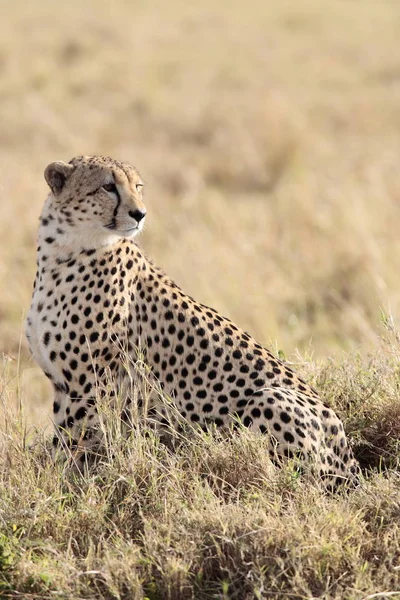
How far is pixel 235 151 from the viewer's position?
10.6m

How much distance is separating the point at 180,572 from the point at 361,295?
4444mm

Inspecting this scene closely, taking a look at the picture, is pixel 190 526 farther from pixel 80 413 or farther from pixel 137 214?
pixel 137 214

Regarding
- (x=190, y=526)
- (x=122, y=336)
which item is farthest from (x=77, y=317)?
(x=190, y=526)

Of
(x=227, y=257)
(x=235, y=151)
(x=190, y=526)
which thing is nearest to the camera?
(x=190, y=526)

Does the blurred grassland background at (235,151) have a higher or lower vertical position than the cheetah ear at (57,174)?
higher

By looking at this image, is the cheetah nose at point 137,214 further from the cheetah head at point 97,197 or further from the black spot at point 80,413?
the black spot at point 80,413

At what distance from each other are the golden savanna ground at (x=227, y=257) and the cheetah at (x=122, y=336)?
0.17 m

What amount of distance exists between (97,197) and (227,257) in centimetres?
398

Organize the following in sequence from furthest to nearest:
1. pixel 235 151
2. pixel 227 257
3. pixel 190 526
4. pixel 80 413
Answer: pixel 235 151
pixel 227 257
pixel 80 413
pixel 190 526

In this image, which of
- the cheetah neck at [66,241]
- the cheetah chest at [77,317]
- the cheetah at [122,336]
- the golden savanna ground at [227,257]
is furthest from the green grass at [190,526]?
the cheetah neck at [66,241]

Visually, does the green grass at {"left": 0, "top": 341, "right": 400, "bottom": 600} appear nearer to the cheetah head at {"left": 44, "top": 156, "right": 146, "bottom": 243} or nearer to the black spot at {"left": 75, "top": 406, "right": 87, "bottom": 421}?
the black spot at {"left": 75, "top": 406, "right": 87, "bottom": 421}

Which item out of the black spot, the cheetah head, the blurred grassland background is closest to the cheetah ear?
the cheetah head

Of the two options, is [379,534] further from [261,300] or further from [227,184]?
[227,184]

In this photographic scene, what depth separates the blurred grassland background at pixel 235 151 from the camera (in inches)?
264
